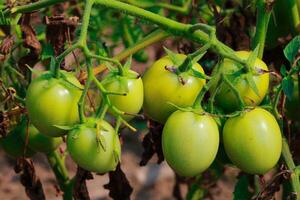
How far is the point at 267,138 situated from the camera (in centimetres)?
117

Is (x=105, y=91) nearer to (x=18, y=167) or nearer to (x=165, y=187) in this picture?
(x=18, y=167)

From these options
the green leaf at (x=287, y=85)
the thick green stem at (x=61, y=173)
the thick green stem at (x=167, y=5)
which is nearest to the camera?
the green leaf at (x=287, y=85)

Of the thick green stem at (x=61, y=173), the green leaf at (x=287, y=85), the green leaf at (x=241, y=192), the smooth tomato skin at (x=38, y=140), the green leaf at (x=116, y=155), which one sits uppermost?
the green leaf at (x=287, y=85)

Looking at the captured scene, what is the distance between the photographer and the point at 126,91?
114 centimetres

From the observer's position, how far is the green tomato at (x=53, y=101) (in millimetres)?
1144

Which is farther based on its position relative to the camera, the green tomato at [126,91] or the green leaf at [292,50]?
the green leaf at [292,50]

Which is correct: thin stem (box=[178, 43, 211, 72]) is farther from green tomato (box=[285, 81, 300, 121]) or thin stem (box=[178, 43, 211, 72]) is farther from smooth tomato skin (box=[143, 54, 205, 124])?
green tomato (box=[285, 81, 300, 121])

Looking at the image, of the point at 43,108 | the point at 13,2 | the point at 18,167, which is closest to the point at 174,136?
the point at 43,108

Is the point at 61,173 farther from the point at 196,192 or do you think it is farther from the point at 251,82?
the point at 251,82

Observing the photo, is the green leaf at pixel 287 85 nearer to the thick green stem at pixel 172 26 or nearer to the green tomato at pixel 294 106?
Answer: the thick green stem at pixel 172 26

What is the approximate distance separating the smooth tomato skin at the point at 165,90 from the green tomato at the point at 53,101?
0.13m

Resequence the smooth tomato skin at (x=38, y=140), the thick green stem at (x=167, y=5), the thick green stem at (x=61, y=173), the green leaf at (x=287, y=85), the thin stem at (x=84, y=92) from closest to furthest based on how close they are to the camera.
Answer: the thin stem at (x=84, y=92)
the green leaf at (x=287, y=85)
the smooth tomato skin at (x=38, y=140)
the thick green stem at (x=167, y=5)
the thick green stem at (x=61, y=173)

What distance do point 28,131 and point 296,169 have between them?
1.84ft

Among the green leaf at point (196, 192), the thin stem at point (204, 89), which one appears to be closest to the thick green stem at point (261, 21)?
the thin stem at point (204, 89)
